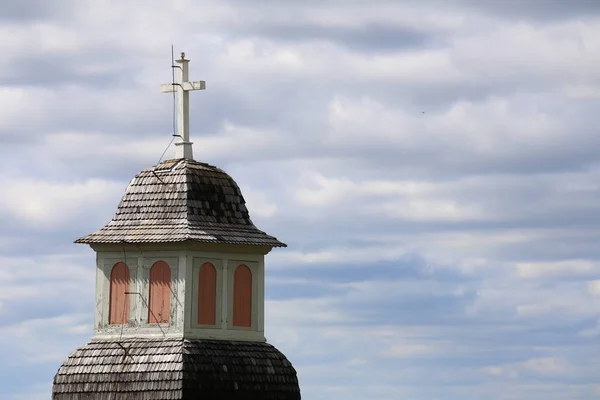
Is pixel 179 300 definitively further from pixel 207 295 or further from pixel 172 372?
pixel 172 372

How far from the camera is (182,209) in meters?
53.2

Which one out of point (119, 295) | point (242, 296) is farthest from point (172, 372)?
point (242, 296)

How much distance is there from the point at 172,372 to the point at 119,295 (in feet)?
10.1

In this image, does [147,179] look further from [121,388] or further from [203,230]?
[121,388]

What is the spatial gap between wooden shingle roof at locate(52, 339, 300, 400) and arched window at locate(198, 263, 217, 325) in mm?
672

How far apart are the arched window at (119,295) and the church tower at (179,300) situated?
1.1 inches

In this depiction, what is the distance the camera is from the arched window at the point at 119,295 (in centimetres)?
5297

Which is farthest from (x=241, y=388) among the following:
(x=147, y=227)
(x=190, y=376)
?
(x=147, y=227)

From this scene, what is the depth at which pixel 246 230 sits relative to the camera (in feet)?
177

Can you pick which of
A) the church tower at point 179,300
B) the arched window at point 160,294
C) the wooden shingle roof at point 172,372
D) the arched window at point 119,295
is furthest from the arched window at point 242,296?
the arched window at point 119,295

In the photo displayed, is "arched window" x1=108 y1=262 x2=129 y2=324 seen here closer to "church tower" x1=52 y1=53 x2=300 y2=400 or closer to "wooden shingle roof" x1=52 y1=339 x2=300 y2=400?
"church tower" x1=52 y1=53 x2=300 y2=400

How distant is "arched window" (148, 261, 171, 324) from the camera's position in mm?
52406

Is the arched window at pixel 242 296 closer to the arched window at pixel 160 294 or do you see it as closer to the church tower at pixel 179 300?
the church tower at pixel 179 300

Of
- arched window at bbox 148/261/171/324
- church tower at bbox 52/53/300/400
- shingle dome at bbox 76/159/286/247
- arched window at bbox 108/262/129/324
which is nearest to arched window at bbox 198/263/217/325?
church tower at bbox 52/53/300/400
